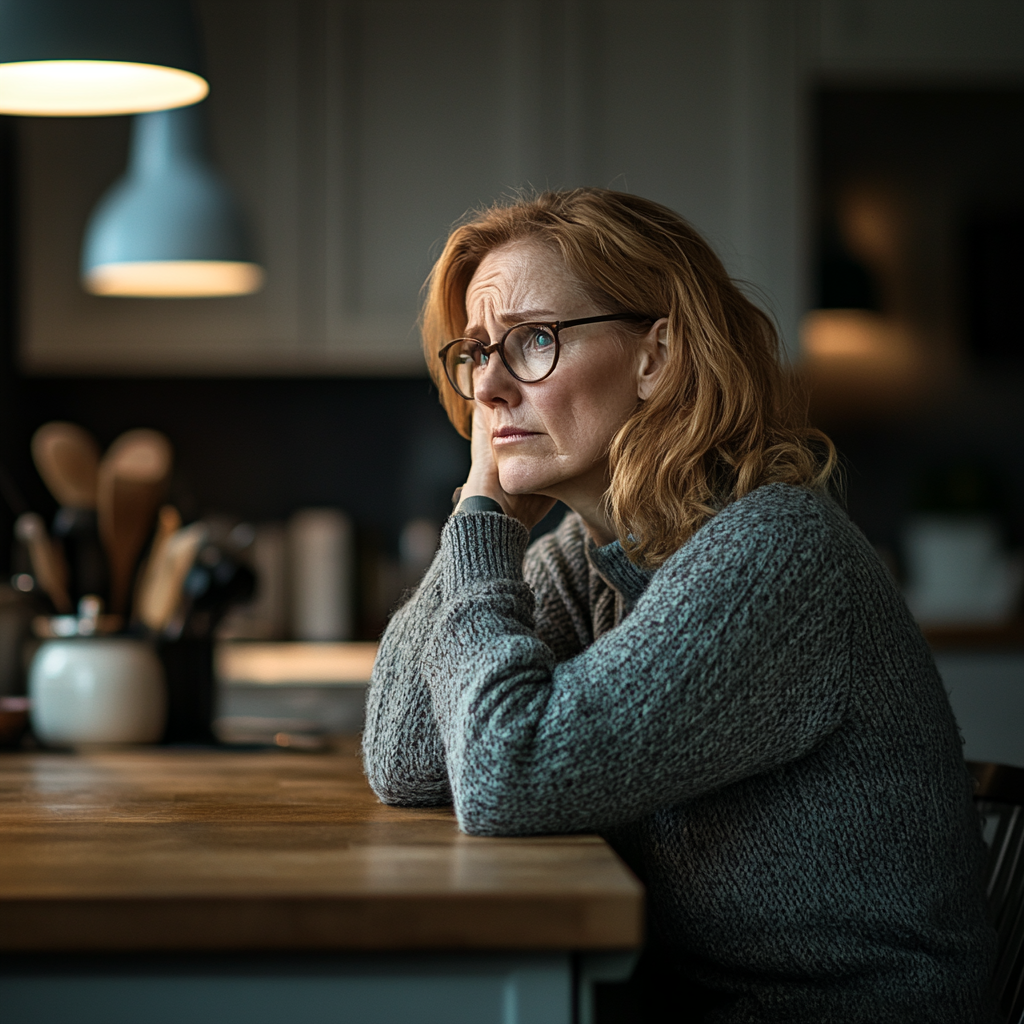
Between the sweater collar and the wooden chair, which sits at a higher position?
the sweater collar

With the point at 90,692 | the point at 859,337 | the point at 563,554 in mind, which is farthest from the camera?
the point at 859,337

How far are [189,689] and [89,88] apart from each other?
729 millimetres

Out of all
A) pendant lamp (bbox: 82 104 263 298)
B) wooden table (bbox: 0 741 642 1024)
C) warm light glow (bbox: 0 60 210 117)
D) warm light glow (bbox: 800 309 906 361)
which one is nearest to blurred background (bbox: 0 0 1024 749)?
warm light glow (bbox: 800 309 906 361)

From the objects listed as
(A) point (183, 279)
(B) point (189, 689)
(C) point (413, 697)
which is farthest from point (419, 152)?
(C) point (413, 697)

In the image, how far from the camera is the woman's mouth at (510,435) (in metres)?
1.14

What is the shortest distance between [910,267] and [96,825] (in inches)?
118

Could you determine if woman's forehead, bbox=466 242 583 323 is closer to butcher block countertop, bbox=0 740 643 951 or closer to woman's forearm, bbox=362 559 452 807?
woman's forearm, bbox=362 559 452 807

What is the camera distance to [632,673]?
846 millimetres

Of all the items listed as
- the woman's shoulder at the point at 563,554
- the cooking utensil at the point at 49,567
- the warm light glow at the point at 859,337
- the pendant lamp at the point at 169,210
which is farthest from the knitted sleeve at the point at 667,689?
the warm light glow at the point at 859,337

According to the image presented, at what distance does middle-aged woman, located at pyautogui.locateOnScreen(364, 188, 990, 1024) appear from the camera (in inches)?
33.7

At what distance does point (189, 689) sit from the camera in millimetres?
1555

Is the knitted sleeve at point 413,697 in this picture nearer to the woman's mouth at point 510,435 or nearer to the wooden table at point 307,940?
the woman's mouth at point 510,435

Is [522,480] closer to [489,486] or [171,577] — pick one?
[489,486]

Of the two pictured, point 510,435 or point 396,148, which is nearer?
point 510,435
